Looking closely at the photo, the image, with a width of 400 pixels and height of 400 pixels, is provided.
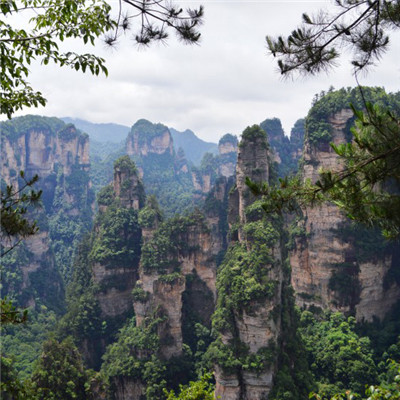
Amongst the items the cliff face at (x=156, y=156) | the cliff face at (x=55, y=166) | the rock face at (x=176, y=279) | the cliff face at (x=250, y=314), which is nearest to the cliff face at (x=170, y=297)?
the rock face at (x=176, y=279)

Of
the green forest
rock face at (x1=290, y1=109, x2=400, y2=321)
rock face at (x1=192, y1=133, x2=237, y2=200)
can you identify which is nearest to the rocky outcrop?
rock face at (x1=192, y1=133, x2=237, y2=200)

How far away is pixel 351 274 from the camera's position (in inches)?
1255

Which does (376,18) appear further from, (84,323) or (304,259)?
(84,323)

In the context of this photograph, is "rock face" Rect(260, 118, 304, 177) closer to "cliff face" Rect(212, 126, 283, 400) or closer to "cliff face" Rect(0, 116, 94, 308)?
"cliff face" Rect(0, 116, 94, 308)

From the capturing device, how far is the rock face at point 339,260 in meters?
31.5

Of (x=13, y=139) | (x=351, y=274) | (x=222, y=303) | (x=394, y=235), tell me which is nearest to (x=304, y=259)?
(x=351, y=274)

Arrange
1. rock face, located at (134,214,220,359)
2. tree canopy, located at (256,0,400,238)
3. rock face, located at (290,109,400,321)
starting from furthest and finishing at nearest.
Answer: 1. rock face, located at (290,109,400,321)
2. rock face, located at (134,214,220,359)
3. tree canopy, located at (256,0,400,238)

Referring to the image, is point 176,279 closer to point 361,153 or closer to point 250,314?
point 250,314

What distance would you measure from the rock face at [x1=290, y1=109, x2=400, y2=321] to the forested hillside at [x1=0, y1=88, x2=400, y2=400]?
0.31 feet

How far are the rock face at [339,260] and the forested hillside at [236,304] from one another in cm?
9

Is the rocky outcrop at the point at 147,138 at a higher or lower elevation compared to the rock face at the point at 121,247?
higher

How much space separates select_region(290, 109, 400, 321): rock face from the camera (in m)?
31.5

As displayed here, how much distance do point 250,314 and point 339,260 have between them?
1351cm

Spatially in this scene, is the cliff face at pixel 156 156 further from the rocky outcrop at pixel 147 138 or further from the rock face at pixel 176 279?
the rock face at pixel 176 279
